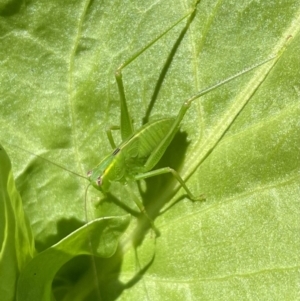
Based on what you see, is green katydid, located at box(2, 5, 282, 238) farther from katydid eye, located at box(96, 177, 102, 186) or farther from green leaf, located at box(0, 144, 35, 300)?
green leaf, located at box(0, 144, 35, 300)

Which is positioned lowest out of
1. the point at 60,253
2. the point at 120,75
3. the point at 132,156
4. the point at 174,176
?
the point at 132,156

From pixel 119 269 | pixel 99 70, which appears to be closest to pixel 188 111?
pixel 99 70

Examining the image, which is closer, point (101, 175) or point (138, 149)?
point (101, 175)

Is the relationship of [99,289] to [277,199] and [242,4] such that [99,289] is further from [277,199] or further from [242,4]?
[242,4]

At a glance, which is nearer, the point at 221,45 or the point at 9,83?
the point at 221,45

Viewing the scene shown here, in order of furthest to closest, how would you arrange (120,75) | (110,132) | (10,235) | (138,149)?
(138,149)
(110,132)
(120,75)
(10,235)

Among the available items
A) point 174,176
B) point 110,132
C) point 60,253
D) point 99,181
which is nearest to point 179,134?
point 174,176

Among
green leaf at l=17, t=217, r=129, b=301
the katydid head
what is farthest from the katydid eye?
green leaf at l=17, t=217, r=129, b=301

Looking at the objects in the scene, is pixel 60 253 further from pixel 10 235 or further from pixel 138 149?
pixel 138 149
